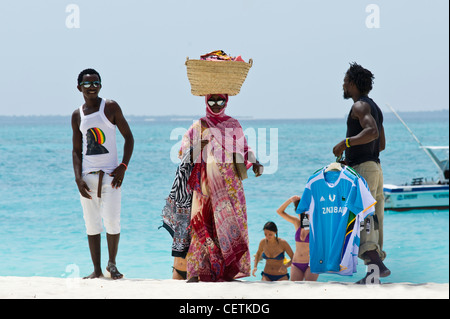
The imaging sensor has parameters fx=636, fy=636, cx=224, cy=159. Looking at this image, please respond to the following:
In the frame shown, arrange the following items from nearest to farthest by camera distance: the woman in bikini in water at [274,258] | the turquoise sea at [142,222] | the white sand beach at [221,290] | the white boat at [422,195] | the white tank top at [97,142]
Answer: the white sand beach at [221,290]
the white tank top at [97,142]
the woman in bikini in water at [274,258]
the turquoise sea at [142,222]
the white boat at [422,195]

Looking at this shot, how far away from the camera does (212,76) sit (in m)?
5.24

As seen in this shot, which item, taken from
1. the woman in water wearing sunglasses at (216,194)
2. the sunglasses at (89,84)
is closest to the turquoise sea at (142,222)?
the woman in water wearing sunglasses at (216,194)

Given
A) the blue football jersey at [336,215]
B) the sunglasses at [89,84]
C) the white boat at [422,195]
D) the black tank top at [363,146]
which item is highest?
the sunglasses at [89,84]

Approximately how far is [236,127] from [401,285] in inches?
73.0

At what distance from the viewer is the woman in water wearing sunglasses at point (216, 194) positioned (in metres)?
5.29

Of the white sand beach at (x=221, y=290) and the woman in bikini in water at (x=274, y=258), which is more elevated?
the white sand beach at (x=221, y=290)

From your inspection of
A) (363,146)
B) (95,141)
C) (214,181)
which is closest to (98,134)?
(95,141)

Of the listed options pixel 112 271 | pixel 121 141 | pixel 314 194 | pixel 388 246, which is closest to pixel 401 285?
pixel 314 194

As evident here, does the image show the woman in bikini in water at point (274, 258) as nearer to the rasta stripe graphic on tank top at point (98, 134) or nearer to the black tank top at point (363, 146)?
the black tank top at point (363, 146)

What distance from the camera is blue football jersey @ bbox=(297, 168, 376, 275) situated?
5219mm

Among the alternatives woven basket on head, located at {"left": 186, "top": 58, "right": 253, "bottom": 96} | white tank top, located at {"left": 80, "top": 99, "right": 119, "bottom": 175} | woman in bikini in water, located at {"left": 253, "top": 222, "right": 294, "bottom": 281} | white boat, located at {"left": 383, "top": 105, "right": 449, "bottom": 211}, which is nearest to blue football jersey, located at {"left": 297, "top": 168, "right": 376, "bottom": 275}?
woven basket on head, located at {"left": 186, "top": 58, "right": 253, "bottom": 96}

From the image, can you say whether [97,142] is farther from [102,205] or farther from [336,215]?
[336,215]

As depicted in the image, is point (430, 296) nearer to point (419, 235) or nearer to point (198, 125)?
point (198, 125)
